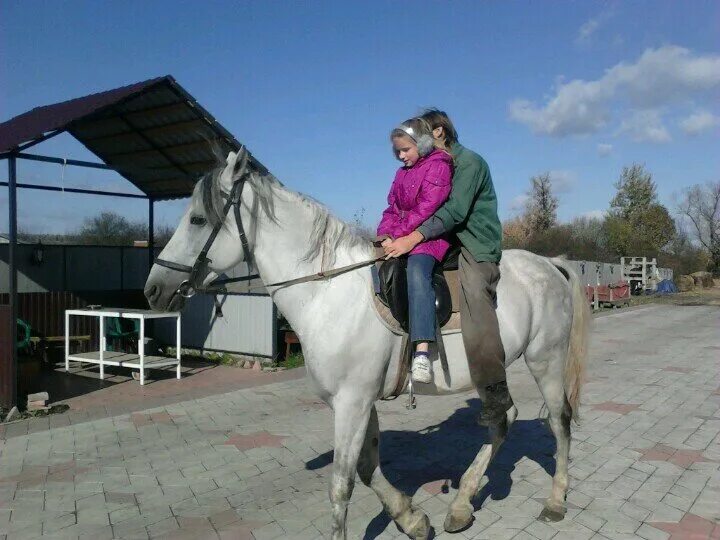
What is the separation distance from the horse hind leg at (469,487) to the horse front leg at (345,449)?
1.00 m

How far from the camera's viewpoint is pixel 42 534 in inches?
150

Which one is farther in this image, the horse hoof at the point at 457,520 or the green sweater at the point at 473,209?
the horse hoof at the point at 457,520

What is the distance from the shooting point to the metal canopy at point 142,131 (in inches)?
293

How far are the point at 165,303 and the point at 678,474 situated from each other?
457 cm

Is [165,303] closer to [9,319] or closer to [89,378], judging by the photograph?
[9,319]

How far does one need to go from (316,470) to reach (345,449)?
207 cm

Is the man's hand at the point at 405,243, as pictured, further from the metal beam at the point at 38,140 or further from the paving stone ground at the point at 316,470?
the metal beam at the point at 38,140

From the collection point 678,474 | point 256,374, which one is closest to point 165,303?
point 678,474

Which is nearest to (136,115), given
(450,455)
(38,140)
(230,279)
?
(38,140)

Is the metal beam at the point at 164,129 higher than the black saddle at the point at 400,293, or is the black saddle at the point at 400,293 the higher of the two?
the metal beam at the point at 164,129

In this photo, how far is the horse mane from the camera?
322cm

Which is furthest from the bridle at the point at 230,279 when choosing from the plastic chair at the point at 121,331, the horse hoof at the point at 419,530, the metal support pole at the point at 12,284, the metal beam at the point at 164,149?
the plastic chair at the point at 121,331

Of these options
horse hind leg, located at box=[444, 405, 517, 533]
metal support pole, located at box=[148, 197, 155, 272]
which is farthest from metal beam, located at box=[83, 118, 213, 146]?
horse hind leg, located at box=[444, 405, 517, 533]

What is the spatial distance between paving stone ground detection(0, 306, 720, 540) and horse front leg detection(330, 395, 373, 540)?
75 centimetres
